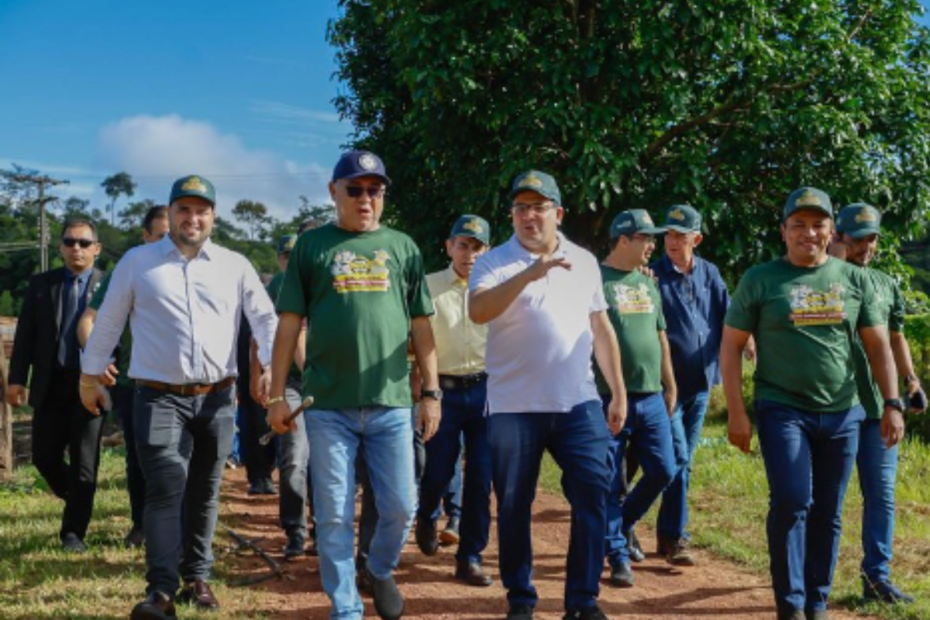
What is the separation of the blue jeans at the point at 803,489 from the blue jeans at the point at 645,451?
4.21ft

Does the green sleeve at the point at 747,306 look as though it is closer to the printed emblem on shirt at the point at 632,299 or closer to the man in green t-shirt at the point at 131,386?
the printed emblem on shirt at the point at 632,299

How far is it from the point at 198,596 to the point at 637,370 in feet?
9.22

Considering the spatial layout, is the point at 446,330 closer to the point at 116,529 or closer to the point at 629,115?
the point at 116,529

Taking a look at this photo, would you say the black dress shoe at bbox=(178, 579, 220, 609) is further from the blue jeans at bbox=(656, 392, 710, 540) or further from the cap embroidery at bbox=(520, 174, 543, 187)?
the blue jeans at bbox=(656, 392, 710, 540)

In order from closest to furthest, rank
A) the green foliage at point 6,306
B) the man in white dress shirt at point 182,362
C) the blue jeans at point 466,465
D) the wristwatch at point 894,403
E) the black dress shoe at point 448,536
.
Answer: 1. the man in white dress shirt at point 182,362
2. the wristwatch at point 894,403
3. the blue jeans at point 466,465
4. the black dress shoe at point 448,536
5. the green foliage at point 6,306

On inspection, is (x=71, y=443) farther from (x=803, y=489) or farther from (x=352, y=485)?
(x=803, y=489)

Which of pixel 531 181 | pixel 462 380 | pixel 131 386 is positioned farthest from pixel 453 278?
pixel 131 386

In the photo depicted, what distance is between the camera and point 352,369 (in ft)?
15.7

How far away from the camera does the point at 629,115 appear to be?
13633 mm

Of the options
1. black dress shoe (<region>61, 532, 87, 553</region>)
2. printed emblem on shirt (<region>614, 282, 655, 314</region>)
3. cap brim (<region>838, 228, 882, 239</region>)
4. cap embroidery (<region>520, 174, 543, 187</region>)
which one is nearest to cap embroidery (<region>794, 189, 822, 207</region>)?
cap brim (<region>838, 228, 882, 239</region>)

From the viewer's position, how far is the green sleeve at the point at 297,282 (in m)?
4.84

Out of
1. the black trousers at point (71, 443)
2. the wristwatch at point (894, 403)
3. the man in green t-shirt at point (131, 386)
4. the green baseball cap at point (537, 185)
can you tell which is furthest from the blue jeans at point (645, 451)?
the black trousers at point (71, 443)

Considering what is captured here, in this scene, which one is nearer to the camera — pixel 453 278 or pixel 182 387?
pixel 182 387

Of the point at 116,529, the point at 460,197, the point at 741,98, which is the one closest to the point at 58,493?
the point at 116,529
